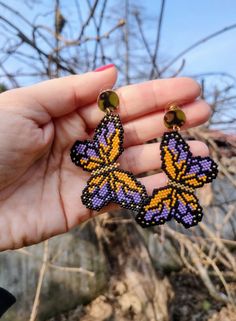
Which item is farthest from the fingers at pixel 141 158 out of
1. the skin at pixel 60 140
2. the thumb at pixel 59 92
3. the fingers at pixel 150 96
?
the thumb at pixel 59 92

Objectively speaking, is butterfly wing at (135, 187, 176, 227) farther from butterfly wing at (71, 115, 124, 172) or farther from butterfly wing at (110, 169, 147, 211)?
butterfly wing at (71, 115, 124, 172)

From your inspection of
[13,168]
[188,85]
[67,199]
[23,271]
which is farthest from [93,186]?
[23,271]

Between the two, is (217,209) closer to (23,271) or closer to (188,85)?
(23,271)

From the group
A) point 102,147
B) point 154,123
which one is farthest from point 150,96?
point 102,147

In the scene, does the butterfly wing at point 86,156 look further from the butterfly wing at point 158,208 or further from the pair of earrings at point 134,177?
the butterfly wing at point 158,208

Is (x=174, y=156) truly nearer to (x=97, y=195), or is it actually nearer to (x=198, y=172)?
(x=198, y=172)

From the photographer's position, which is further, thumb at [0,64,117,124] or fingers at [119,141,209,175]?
fingers at [119,141,209,175]

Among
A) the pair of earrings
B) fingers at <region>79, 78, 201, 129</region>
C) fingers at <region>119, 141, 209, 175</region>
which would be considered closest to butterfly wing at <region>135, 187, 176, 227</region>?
the pair of earrings
